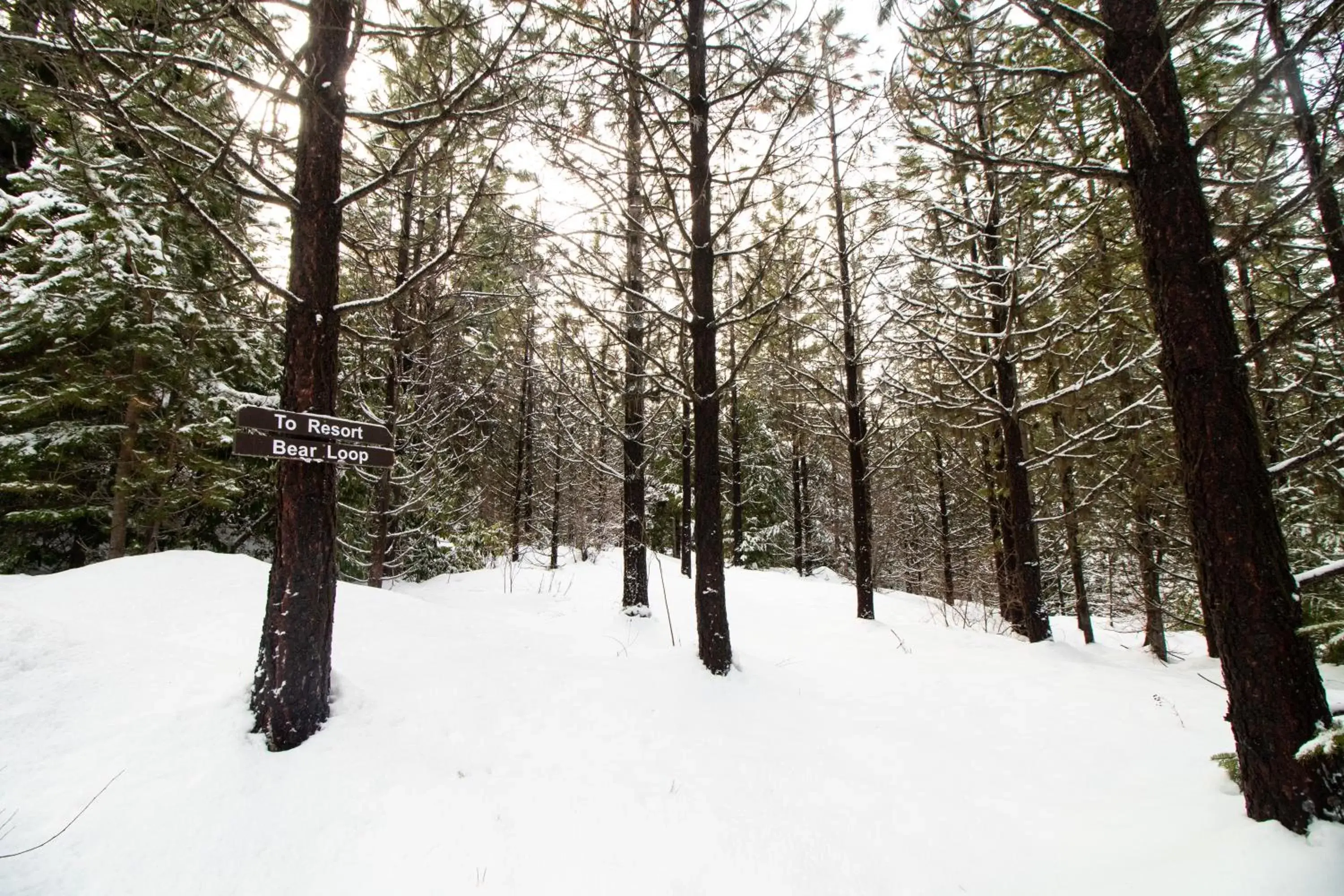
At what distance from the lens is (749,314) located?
514 cm

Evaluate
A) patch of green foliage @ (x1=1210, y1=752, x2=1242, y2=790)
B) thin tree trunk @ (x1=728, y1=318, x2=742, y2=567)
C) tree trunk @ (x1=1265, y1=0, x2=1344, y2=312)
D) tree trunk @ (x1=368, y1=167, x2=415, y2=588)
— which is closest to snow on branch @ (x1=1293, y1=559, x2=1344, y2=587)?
patch of green foliage @ (x1=1210, y1=752, x2=1242, y2=790)

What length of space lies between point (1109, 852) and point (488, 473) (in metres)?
17.3

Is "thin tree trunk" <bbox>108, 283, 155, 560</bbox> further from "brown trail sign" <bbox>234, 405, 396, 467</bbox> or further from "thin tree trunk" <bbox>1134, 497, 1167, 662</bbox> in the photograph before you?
"thin tree trunk" <bbox>1134, 497, 1167, 662</bbox>

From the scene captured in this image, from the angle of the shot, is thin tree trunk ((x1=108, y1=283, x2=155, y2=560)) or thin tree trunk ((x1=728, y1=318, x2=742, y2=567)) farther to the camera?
thin tree trunk ((x1=728, y1=318, x2=742, y2=567))

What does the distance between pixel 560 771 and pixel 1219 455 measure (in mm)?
3955

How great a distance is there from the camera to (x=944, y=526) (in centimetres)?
1689

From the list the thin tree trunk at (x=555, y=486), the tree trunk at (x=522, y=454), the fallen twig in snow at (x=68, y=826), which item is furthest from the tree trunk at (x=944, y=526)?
the fallen twig in snow at (x=68, y=826)

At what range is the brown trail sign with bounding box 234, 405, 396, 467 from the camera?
3111 millimetres

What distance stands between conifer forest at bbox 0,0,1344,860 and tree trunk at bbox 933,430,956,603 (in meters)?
2.74

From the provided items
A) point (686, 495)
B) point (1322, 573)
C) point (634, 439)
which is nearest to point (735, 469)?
point (686, 495)

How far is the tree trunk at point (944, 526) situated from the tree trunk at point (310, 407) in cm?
1487

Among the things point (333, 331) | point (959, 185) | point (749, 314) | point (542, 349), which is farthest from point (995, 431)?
point (333, 331)

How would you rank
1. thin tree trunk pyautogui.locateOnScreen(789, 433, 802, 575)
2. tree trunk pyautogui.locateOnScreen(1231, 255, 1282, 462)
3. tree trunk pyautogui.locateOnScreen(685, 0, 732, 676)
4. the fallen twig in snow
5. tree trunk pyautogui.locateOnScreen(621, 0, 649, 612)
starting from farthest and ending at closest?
thin tree trunk pyautogui.locateOnScreen(789, 433, 802, 575)
tree trunk pyautogui.locateOnScreen(621, 0, 649, 612)
tree trunk pyautogui.locateOnScreen(1231, 255, 1282, 462)
tree trunk pyautogui.locateOnScreen(685, 0, 732, 676)
the fallen twig in snow

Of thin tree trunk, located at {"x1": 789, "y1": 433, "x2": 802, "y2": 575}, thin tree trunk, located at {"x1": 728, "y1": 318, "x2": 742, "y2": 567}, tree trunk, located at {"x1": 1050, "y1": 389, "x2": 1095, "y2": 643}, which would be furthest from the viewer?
thin tree trunk, located at {"x1": 789, "y1": 433, "x2": 802, "y2": 575}
